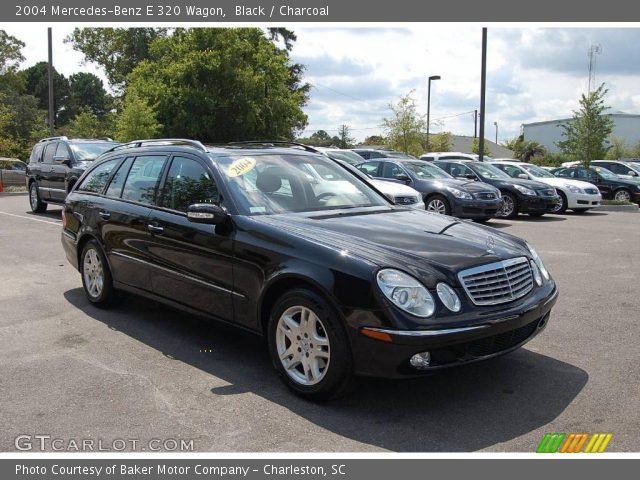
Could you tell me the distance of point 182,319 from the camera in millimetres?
6098

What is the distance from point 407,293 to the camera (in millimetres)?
3789

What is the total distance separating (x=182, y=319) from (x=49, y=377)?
5.45 feet

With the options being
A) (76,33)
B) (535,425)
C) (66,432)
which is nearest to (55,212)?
(66,432)

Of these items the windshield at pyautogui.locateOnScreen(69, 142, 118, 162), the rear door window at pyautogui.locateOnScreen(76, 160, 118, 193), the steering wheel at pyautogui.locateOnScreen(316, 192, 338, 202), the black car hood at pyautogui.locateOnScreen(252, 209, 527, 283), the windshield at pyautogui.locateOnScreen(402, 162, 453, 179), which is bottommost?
the black car hood at pyautogui.locateOnScreen(252, 209, 527, 283)

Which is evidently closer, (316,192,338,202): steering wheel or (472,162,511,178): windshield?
(316,192,338,202): steering wheel

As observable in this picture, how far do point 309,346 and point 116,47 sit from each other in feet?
163

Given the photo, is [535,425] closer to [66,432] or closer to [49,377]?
[66,432]

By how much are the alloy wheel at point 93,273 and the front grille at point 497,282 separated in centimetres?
388

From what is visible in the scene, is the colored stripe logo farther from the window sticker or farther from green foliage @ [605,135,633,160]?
green foliage @ [605,135,633,160]

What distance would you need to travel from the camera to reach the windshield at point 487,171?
16750 millimetres

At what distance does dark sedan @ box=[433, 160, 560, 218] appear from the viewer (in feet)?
51.6

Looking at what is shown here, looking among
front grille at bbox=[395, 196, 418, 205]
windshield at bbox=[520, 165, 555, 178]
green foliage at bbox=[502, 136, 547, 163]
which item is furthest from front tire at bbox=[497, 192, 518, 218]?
green foliage at bbox=[502, 136, 547, 163]

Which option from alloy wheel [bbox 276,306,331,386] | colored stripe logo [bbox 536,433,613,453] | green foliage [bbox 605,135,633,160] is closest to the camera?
colored stripe logo [bbox 536,433,613,453]

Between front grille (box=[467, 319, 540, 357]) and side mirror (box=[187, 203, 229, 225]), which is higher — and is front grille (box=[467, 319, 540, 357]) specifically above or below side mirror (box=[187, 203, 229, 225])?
below
